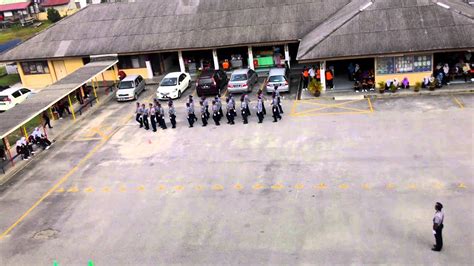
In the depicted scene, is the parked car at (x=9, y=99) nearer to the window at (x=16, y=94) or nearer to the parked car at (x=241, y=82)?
the window at (x=16, y=94)

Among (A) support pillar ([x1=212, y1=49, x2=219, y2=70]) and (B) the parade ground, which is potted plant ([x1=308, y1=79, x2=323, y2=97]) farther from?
(A) support pillar ([x1=212, y1=49, x2=219, y2=70])

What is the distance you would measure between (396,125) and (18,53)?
27.2 meters

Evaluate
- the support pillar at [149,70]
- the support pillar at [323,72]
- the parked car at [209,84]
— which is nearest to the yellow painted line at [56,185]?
the parked car at [209,84]

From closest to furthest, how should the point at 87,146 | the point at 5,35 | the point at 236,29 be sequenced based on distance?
the point at 87,146, the point at 236,29, the point at 5,35

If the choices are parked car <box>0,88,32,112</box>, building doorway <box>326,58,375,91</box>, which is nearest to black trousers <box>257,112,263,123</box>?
building doorway <box>326,58,375,91</box>

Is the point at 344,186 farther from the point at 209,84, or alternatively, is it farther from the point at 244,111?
the point at 209,84

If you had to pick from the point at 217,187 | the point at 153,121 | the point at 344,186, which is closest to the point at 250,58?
the point at 153,121

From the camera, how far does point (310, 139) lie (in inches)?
900

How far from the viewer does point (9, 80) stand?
40.4 meters

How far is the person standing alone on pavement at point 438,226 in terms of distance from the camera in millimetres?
13766

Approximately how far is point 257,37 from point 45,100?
45.4ft

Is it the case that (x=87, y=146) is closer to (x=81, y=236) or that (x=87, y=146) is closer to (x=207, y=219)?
(x=81, y=236)

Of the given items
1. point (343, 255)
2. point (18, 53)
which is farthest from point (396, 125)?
point (18, 53)

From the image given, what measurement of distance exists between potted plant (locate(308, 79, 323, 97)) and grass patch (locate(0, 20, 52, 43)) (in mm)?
44166
